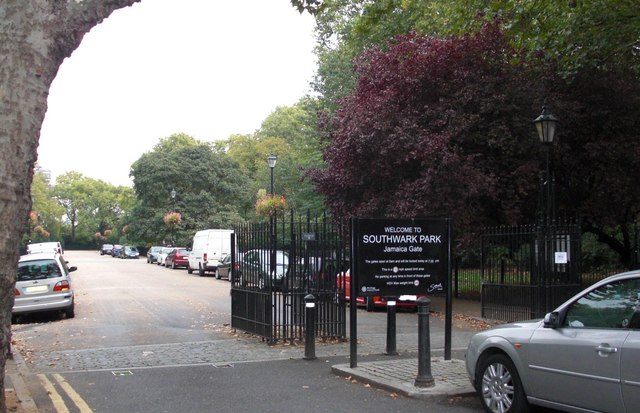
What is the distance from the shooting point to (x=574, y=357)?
18.2 ft

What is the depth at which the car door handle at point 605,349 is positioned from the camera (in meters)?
5.17

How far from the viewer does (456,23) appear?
14.9 m

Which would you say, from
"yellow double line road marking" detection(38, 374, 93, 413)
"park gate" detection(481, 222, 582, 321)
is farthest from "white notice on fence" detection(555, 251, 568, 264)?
"yellow double line road marking" detection(38, 374, 93, 413)

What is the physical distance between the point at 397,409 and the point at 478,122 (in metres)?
11.4

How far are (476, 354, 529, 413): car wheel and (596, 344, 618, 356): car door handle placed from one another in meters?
1.04

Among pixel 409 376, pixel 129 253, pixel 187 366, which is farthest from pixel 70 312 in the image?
pixel 129 253

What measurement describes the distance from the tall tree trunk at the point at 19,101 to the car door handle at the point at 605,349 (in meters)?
5.36

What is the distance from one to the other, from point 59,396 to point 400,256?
4845mm

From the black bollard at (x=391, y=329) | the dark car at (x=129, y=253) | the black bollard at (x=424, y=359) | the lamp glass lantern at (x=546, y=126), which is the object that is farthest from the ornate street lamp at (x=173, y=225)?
the black bollard at (x=424, y=359)

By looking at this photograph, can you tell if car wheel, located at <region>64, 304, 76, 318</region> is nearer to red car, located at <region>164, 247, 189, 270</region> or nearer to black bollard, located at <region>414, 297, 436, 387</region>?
black bollard, located at <region>414, 297, 436, 387</region>

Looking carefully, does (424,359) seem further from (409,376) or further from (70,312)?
(70,312)

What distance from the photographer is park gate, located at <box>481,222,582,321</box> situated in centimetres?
1264

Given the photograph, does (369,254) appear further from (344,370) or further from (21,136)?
(21,136)

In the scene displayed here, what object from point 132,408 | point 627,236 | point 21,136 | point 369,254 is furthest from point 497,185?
point 21,136
